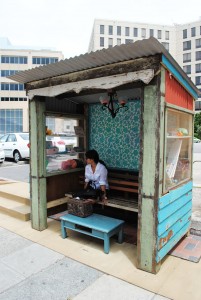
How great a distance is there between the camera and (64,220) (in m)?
4.15

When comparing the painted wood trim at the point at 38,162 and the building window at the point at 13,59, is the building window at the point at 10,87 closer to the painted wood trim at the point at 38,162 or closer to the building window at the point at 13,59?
the building window at the point at 13,59

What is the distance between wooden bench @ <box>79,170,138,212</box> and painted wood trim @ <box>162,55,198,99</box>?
5.96 feet

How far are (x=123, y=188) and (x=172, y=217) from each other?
1.31 m

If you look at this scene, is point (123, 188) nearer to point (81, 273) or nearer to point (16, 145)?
point (81, 273)

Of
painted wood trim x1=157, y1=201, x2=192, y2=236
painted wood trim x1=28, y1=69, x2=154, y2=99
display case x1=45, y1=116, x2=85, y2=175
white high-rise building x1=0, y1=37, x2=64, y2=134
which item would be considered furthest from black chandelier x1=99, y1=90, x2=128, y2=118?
white high-rise building x1=0, y1=37, x2=64, y2=134

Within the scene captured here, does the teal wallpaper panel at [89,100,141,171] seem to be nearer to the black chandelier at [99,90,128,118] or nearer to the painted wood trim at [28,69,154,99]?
the black chandelier at [99,90,128,118]

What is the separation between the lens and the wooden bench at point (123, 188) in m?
4.22

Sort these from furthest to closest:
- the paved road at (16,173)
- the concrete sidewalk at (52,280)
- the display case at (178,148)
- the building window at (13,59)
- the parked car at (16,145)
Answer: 1. the building window at (13,59)
2. the parked car at (16,145)
3. the paved road at (16,173)
4. the display case at (178,148)
5. the concrete sidewalk at (52,280)

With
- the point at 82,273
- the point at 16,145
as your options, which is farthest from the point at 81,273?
the point at 16,145

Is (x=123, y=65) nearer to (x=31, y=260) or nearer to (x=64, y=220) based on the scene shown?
(x=64, y=220)

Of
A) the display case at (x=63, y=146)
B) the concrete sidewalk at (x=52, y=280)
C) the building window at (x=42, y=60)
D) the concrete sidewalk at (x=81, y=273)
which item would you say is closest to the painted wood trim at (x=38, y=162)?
the display case at (x=63, y=146)

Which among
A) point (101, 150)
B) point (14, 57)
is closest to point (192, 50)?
point (14, 57)

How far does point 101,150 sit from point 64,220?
187 cm

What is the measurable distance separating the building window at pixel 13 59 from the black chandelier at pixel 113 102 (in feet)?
150
